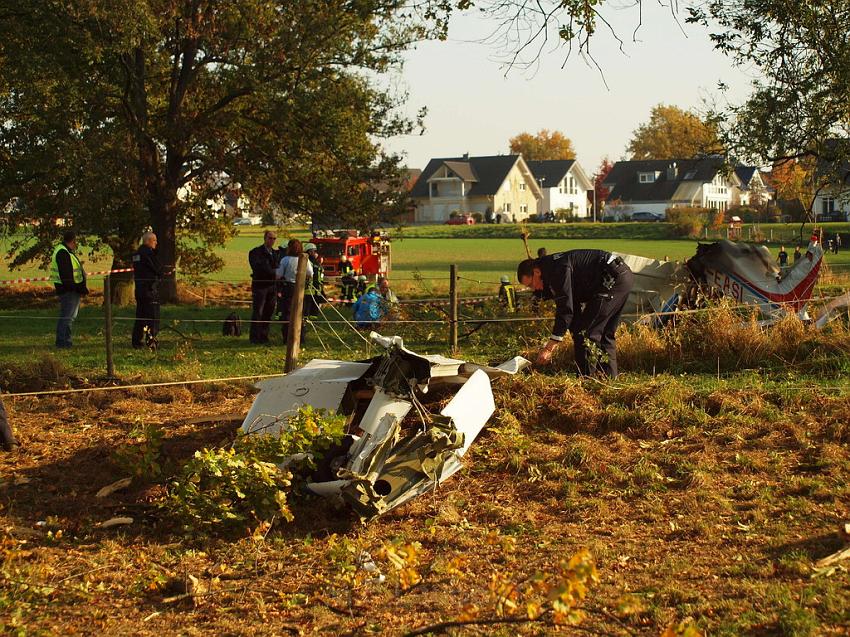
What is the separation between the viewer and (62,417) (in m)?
10.0

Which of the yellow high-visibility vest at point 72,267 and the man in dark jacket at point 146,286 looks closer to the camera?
the man in dark jacket at point 146,286

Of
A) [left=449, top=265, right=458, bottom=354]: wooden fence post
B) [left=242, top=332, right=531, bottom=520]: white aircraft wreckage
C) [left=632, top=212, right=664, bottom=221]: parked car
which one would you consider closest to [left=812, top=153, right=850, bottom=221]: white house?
[left=449, top=265, right=458, bottom=354]: wooden fence post

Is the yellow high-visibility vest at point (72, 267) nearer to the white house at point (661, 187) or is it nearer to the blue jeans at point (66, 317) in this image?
the blue jeans at point (66, 317)

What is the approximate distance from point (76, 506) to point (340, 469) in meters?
1.96

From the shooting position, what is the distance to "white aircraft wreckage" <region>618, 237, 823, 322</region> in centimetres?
1472

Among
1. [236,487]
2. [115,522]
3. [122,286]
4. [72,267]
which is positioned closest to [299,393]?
Answer: [236,487]

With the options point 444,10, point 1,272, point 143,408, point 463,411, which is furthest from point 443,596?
point 1,272

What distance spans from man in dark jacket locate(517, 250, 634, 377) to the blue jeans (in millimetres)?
8183

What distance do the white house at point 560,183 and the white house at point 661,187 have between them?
20.2 ft

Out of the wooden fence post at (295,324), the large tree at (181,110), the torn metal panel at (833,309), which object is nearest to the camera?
the wooden fence post at (295,324)

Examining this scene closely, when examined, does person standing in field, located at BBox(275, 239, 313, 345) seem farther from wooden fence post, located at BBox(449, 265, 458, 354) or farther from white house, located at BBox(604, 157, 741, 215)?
white house, located at BBox(604, 157, 741, 215)

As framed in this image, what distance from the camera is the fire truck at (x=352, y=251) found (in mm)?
30109

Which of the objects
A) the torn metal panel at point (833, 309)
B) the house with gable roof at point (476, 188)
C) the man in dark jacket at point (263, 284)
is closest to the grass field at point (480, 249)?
the man in dark jacket at point (263, 284)

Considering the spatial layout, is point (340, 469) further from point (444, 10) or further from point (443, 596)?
point (444, 10)
